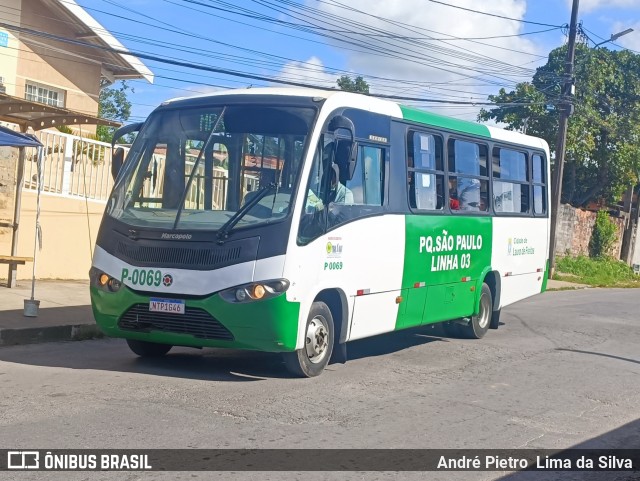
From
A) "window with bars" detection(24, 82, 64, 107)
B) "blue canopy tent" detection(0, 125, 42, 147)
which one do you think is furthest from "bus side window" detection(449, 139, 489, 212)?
"window with bars" detection(24, 82, 64, 107)

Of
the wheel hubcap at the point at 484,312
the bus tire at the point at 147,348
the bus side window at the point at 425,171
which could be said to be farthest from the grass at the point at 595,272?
the bus tire at the point at 147,348

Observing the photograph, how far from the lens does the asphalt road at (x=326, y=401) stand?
652cm

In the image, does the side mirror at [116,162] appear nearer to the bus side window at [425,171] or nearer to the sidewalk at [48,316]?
the sidewalk at [48,316]

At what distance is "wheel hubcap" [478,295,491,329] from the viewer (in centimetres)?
1330

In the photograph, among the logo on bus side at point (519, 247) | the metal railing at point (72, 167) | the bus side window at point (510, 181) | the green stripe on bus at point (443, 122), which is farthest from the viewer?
the metal railing at point (72, 167)

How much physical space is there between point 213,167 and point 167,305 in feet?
4.77

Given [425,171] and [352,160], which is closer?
[352,160]

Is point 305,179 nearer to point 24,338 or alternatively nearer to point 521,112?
point 24,338

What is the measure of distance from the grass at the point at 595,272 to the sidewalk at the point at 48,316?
18761 mm

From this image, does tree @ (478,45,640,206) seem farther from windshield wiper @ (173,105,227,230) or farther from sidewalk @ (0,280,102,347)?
windshield wiper @ (173,105,227,230)

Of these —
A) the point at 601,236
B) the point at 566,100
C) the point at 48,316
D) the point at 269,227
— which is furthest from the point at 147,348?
the point at 601,236

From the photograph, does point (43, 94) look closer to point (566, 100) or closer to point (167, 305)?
point (167, 305)

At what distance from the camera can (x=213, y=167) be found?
908 cm

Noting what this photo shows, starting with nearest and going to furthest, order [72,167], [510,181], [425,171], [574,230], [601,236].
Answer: [425,171]
[510,181]
[72,167]
[574,230]
[601,236]
